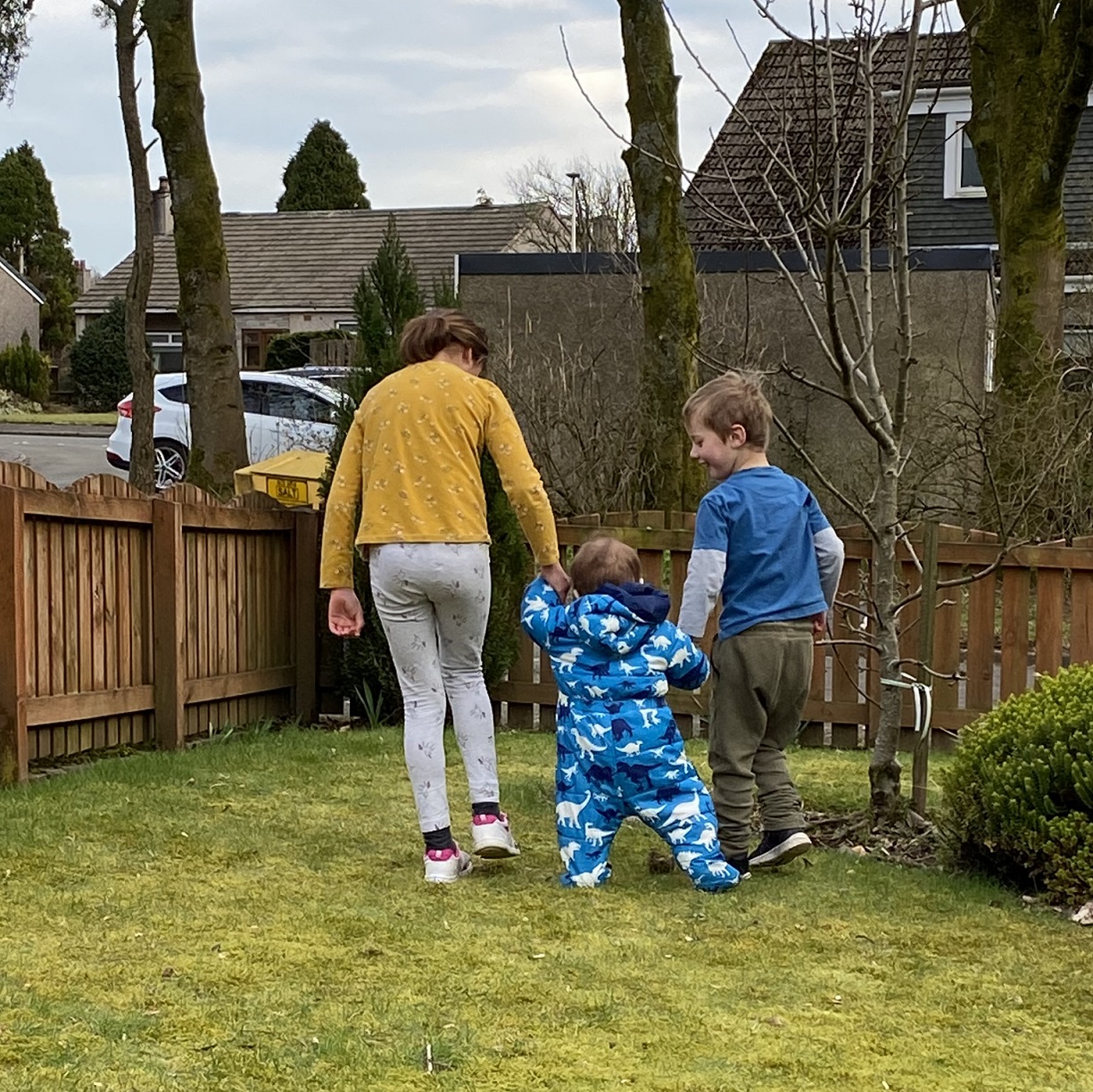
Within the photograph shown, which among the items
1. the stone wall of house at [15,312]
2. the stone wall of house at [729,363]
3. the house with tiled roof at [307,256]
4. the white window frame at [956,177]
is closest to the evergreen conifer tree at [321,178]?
the house with tiled roof at [307,256]

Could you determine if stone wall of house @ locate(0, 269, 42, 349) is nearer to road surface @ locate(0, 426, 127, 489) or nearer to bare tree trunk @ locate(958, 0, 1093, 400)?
road surface @ locate(0, 426, 127, 489)

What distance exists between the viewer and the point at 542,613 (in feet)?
16.8

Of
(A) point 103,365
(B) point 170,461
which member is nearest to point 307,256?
(A) point 103,365

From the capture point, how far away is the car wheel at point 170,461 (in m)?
22.6

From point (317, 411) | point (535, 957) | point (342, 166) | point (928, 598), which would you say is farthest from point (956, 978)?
point (342, 166)

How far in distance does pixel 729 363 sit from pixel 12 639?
8.69 m

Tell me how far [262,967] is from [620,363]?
1386 centimetres

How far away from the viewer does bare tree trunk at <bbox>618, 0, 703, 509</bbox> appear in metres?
11.9

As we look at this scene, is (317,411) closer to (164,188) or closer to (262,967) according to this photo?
(262,967)

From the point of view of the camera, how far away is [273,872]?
5.19m

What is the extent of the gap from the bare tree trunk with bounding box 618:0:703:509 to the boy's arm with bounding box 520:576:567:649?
694 cm

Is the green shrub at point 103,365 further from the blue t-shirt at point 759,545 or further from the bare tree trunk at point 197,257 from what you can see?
the blue t-shirt at point 759,545

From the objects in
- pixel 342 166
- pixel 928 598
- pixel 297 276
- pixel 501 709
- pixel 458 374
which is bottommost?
pixel 501 709

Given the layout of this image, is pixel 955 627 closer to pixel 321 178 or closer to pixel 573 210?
pixel 573 210
